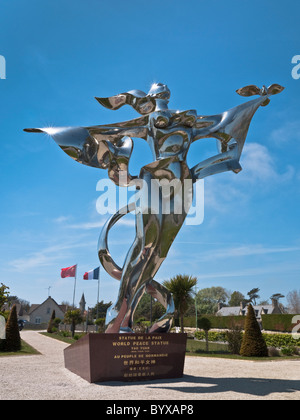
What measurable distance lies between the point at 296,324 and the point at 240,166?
2667 centimetres

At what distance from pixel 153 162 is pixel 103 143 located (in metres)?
1.42

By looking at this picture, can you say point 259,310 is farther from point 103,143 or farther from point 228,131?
point 103,143

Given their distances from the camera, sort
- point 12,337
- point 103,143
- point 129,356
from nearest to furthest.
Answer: point 129,356, point 103,143, point 12,337

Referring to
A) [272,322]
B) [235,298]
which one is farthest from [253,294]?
[272,322]

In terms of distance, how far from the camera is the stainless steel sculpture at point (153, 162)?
8094 mm

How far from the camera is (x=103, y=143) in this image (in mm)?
8711

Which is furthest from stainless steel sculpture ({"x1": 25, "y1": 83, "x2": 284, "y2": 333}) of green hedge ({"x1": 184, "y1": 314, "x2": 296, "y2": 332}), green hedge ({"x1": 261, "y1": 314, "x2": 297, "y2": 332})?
green hedge ({"x1": 261, "y1": 314, "x2": 297, "y2": 332})

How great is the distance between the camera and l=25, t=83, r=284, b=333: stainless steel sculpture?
8.09 metres

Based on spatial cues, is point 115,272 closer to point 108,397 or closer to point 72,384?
Answer: point 72,384

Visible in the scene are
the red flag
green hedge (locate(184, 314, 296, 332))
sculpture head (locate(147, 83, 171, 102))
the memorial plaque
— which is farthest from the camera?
the red flag

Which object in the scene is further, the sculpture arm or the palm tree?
the palm tree

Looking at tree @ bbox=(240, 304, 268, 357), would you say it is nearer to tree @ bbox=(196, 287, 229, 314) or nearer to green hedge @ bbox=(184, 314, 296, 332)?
green hedge @ bbox=(184, 314, 296, 332)

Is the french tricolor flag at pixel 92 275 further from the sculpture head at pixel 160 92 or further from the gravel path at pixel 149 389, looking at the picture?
the sculpture head at pixel 160 92
